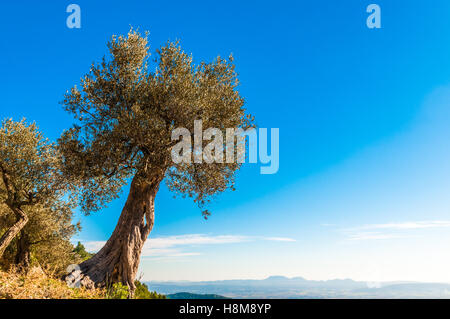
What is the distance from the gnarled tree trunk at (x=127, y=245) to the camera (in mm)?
18062

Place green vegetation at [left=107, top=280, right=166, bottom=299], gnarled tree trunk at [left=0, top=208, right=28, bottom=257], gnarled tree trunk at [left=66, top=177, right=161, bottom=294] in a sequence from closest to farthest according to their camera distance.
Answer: green vegetation at [left=107, top=280, right=166, bottom=299] → gnarled tree trunk at [left=66, top=177, right=161, bottom=294] → gnarled tree trunk at [left=0, top=208, right=28, bottom=257]

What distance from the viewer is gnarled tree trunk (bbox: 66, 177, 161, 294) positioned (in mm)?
18062

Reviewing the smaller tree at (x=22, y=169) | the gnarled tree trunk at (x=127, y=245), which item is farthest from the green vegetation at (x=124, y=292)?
the smaller tree at (x=22, y=169)

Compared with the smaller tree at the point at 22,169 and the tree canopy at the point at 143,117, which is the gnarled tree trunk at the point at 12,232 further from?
the tree canopy at the point at 143,117

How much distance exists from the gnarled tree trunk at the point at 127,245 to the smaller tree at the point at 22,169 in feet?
28.6

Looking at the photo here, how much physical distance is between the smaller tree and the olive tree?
27.6ft

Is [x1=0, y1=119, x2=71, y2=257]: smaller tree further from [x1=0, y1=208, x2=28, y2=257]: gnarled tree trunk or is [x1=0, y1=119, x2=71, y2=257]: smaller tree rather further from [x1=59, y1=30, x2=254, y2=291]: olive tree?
[x1=59, y1=30, x2=254, y2=291]: olive tree

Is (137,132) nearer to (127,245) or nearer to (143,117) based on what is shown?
(143,117)

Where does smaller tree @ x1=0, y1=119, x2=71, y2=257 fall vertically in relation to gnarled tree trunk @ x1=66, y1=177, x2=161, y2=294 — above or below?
above

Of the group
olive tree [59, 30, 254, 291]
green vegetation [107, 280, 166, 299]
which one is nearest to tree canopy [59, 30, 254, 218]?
olive tree [59, 30, 254, 291]

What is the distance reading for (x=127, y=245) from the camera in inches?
730
